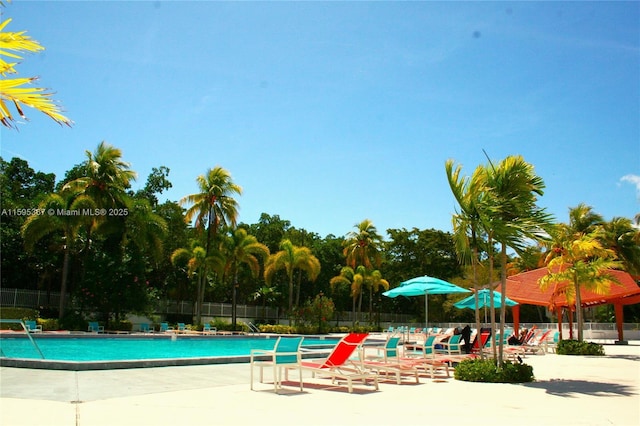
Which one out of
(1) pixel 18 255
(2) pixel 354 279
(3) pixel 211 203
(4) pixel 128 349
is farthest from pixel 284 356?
(2) pixel 354 279

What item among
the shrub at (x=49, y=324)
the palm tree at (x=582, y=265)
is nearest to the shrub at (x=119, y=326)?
the shrub at (x=49, y=324)

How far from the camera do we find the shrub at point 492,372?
1078cm

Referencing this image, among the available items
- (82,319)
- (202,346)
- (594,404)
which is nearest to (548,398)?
(594,404)

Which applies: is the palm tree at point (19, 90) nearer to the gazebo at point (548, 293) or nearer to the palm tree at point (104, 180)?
the gazebo at point (548, 293)

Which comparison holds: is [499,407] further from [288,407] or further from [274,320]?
[274,320]

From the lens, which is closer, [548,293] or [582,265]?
[582,265]

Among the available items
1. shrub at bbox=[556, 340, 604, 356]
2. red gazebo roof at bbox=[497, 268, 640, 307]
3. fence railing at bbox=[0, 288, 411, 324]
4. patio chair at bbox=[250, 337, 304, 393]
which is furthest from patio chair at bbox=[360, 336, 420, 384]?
fence railing at bbox=[0, 288, 411, 324]

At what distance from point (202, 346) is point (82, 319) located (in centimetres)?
879

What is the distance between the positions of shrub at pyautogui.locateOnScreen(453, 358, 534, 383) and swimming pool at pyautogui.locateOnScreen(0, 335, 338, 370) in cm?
585

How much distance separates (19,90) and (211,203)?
30.0 metres

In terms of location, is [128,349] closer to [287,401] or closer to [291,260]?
[287,401]

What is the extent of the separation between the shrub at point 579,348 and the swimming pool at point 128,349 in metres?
8.63

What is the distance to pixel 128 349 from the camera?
20.9 m

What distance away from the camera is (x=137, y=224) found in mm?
31000
